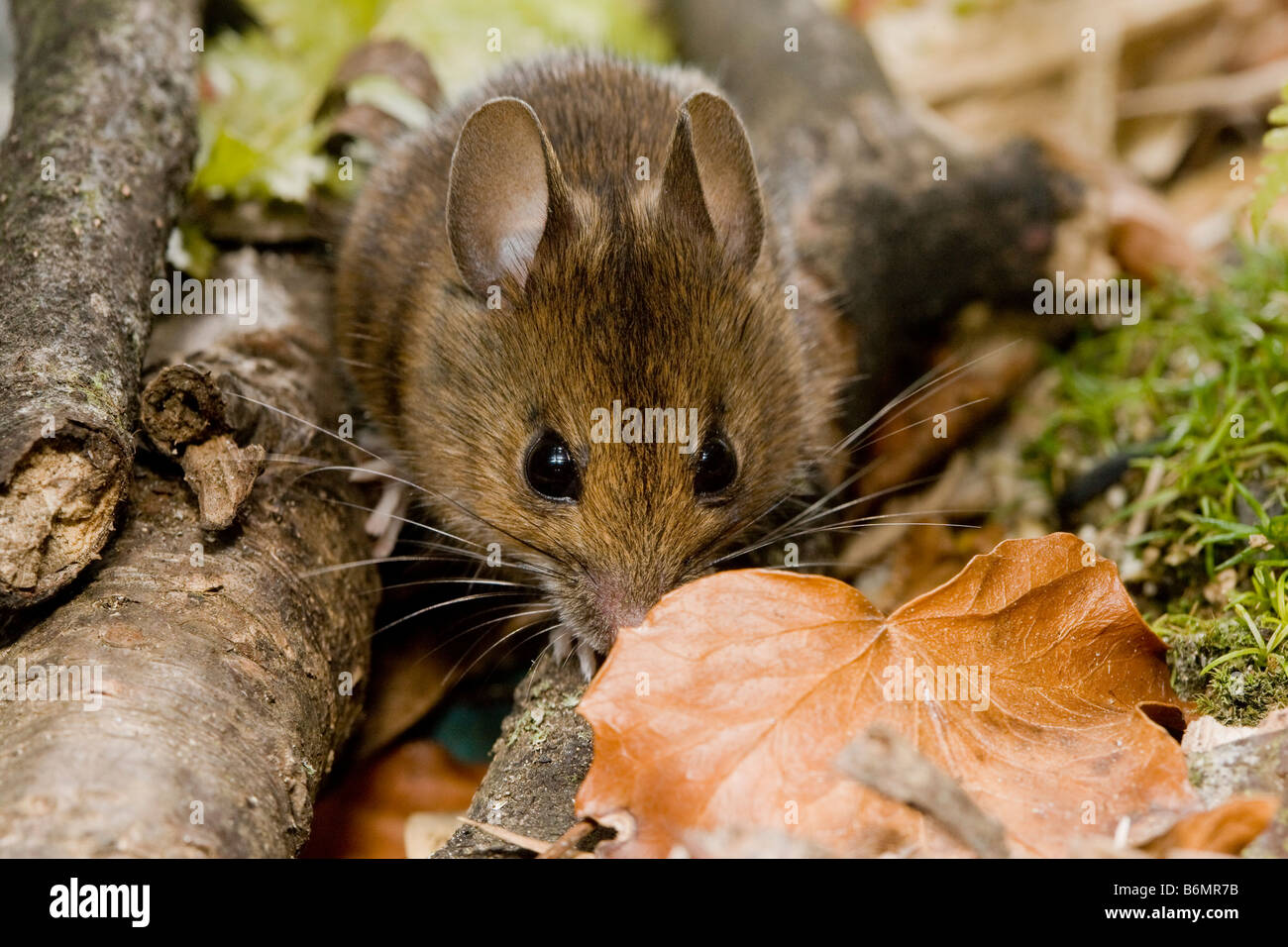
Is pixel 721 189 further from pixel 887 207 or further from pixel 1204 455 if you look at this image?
pixel 1204 455

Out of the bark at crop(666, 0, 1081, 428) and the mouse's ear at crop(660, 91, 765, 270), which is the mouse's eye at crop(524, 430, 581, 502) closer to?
the mouse's ear at crop(660, 91, 765, 270)

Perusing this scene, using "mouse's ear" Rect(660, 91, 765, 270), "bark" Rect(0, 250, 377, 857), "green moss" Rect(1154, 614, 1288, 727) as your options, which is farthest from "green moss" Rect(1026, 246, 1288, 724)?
"bark" Rect(0, 250, 377, 857)

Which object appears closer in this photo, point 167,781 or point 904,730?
point 167,781

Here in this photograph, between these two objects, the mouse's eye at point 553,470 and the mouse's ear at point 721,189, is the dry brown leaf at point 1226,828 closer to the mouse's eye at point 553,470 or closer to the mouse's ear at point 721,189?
the mouse's eye at point 553,470

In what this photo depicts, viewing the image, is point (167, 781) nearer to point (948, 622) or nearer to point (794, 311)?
point (948, 622)

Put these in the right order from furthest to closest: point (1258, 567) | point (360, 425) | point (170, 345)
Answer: point (360, 425) < point (170, 345) < point (1258, 567)

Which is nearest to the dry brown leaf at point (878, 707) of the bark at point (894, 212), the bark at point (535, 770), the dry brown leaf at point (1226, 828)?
the dry brown leaf at point (1226, 828)

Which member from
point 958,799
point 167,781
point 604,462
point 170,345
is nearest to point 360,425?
point 170,345
